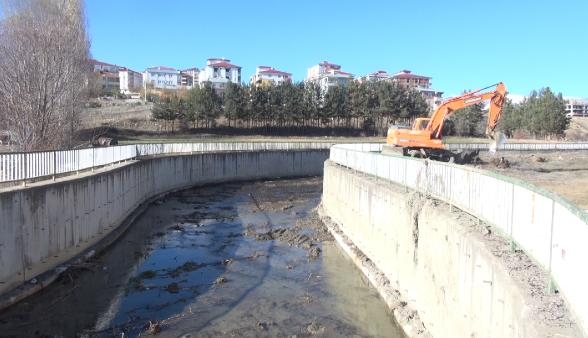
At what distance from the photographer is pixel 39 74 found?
92.2 ft

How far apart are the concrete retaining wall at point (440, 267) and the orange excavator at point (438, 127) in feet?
42.9

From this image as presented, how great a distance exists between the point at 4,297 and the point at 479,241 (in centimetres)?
1037

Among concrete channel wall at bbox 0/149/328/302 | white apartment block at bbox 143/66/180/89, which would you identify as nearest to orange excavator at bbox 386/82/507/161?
concrete channel wall at bbox 0/149/328/302

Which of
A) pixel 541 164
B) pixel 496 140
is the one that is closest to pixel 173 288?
pixel 496 140

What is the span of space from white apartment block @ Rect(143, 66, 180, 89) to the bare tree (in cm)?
15763

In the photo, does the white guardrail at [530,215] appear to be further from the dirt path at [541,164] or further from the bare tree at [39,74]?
the bare tree at [39,74]

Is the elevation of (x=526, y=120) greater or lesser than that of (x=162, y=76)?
lesser

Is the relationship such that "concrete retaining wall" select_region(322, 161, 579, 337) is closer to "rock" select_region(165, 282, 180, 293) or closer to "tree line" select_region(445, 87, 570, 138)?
"rock" select_region(165, 282, 180, 293)

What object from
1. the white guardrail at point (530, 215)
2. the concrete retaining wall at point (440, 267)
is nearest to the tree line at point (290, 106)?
the concrete retaining wall at point (440, 267)

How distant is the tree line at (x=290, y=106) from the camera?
3095 inches

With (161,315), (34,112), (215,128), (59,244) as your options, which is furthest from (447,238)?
(215,128)

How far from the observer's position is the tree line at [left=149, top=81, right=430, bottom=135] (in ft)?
258

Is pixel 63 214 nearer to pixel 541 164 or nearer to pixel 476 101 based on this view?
pixel 476 101

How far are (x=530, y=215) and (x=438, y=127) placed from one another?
2500cm
